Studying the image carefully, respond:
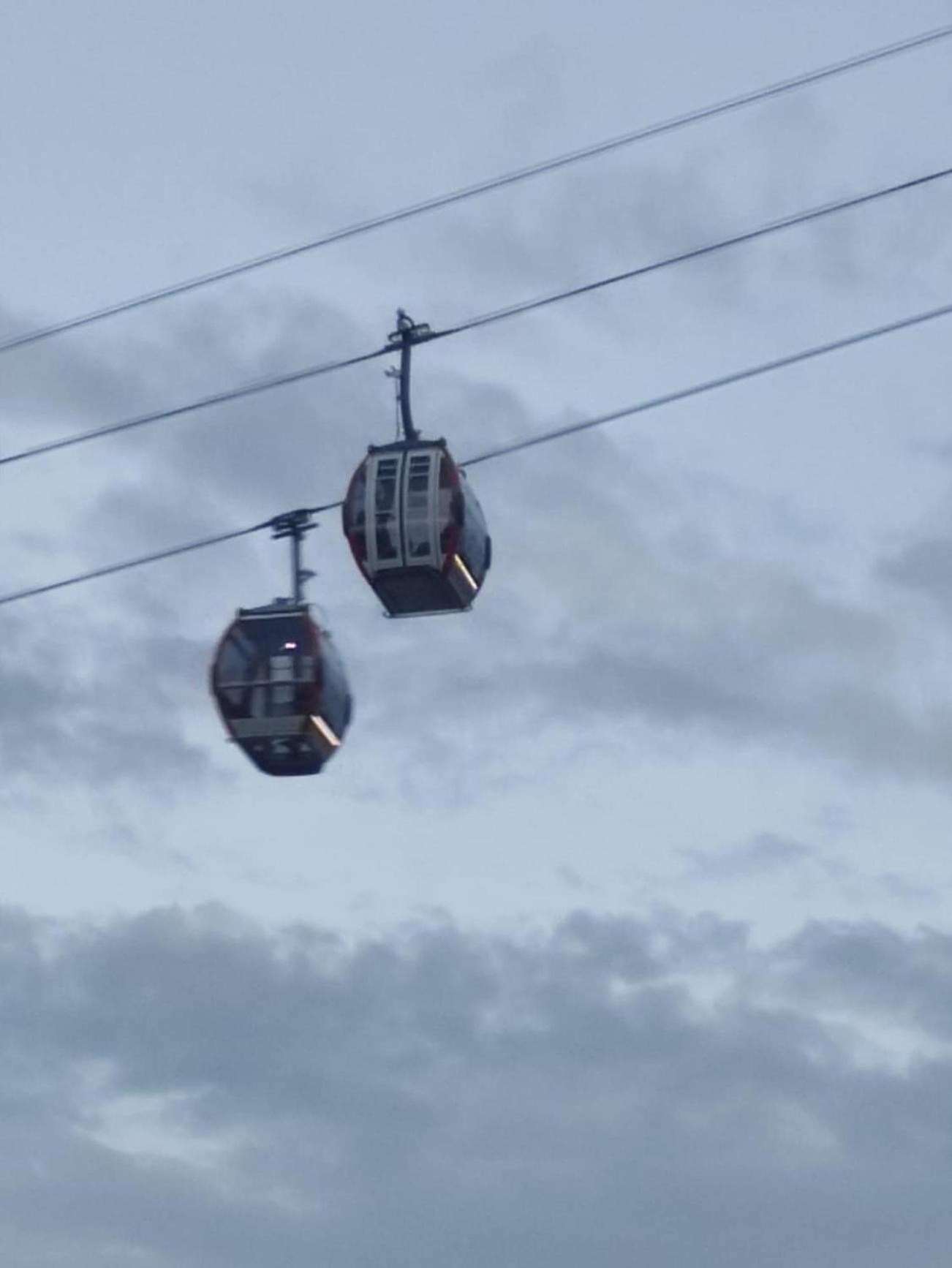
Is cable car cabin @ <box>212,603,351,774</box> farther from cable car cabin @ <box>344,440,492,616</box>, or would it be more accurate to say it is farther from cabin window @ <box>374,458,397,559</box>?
cabin window @ <box>374,458,397,559</box>

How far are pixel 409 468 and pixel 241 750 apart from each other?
14.3ft

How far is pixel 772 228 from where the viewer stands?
33156mm

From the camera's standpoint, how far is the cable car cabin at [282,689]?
3941cm

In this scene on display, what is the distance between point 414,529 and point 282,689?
10.1ft

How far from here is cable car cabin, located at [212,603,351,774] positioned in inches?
1551

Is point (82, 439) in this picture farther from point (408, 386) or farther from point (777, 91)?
point (777, 91)

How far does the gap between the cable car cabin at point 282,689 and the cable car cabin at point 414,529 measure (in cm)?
159

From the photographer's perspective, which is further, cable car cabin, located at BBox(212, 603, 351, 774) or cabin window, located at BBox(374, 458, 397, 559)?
cable car cabin, located at BBox(212, 603, 351, 774)

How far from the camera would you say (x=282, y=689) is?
3959cm

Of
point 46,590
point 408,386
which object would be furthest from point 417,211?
point 46,590

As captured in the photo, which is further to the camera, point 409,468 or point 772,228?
point 409,468

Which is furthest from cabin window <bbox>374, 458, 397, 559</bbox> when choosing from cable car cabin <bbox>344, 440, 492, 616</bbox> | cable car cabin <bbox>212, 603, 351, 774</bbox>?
cable car cabin <bbox>212, 603, 351, 774</bbox>

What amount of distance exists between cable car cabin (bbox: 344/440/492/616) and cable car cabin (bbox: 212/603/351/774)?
1591 mm

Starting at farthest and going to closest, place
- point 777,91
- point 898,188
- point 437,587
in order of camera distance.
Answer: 1. point 437,587
2. point 777,91
3. point 898,188
